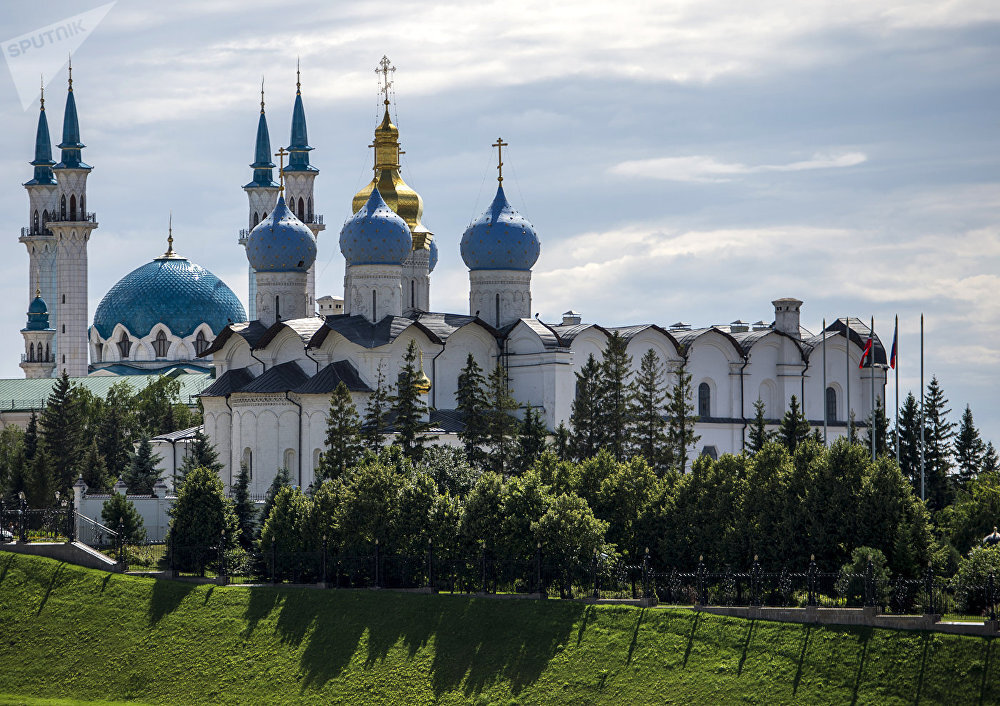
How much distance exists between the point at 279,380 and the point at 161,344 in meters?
34.0

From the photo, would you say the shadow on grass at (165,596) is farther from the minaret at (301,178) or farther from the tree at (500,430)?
the minaret at (301,178)

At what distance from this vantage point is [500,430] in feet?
157

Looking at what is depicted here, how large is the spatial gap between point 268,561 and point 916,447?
22429 mm

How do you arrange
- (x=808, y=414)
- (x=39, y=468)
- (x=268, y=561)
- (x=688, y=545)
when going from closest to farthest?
1. (x=688, y=545)
2. (x=268, y=561)
3. (x=39, y=468)
4. (x=808, y=414)

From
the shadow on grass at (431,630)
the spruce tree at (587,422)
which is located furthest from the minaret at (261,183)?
the shadow on grass at (431,630)

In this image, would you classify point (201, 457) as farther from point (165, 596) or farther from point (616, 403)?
point (165, 596)

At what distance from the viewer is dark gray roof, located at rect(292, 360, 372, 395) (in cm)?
4937

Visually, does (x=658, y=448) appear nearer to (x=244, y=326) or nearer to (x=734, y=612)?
(x=244, y=326)

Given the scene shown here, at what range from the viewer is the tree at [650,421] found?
1924 inches

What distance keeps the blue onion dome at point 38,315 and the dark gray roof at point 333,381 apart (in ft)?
124

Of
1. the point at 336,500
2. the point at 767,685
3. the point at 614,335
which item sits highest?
the point at 614,335

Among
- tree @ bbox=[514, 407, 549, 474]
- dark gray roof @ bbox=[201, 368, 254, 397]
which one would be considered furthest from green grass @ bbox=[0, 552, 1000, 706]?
dark gray roof @ bbox=[201, 368, 254, 397]

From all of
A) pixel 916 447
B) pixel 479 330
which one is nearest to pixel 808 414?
pixel 916 447

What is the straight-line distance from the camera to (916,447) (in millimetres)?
49938
